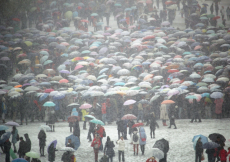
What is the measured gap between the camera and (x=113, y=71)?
18922 mm

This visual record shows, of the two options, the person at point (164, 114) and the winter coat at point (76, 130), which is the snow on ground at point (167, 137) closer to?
the person at point (164, 114)

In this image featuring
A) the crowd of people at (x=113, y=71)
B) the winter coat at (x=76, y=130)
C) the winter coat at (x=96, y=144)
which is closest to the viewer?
the winter coat at (x=96, y=144)

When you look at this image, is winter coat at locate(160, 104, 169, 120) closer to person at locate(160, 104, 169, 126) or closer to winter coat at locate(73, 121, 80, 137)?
person at locate(160, 104, 169, 126)

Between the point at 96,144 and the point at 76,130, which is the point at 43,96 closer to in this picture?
the point at 76,130

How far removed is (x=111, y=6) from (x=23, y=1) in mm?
8093

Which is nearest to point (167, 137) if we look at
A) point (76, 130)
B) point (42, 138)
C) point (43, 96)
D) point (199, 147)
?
point (199, 147)

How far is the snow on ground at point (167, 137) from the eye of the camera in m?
11.1

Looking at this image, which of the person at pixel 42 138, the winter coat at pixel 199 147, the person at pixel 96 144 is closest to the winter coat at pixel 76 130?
the person at pixel 42 138

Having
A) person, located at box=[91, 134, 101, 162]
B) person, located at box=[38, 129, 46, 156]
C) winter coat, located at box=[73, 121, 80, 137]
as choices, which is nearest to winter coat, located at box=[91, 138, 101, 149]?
person, located at box=[91, 134, 101, 162]

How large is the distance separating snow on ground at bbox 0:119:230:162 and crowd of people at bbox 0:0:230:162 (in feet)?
1.27

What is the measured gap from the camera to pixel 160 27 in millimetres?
25453

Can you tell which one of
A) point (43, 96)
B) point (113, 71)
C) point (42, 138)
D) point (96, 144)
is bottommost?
point (96, 144)

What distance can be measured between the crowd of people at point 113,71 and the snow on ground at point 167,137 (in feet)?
1.27

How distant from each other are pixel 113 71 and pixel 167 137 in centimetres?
701
